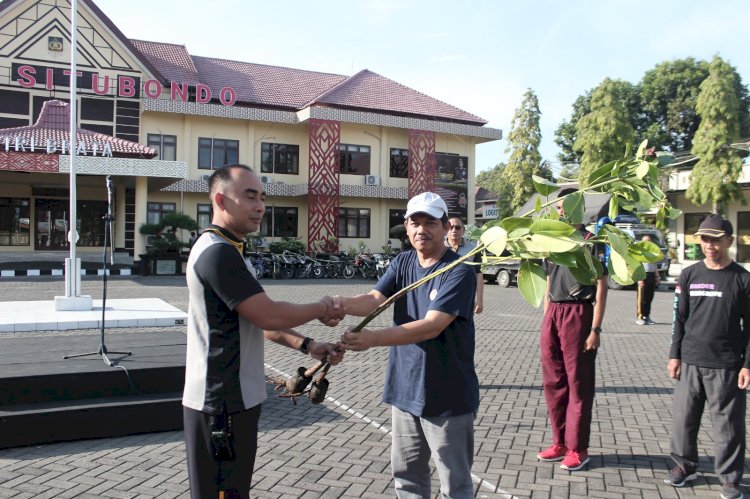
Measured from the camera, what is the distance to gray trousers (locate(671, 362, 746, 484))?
13.8 feet

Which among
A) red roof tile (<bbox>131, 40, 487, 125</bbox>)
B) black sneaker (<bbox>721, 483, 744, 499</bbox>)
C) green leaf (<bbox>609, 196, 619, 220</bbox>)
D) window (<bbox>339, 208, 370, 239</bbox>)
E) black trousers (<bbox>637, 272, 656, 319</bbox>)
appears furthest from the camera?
window (<bbox>339, 208, 370, 239</bbox>)

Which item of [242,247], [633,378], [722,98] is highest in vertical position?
[722,98]

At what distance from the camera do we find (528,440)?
17.7ft

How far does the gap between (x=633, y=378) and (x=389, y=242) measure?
26.7 metres

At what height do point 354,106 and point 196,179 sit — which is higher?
point 354,106

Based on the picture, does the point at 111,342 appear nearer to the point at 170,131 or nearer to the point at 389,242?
the point at 170,131

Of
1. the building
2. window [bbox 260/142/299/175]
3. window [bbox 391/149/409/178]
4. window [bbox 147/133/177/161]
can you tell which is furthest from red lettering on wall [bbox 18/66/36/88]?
window [bbox 391/149/409/178]

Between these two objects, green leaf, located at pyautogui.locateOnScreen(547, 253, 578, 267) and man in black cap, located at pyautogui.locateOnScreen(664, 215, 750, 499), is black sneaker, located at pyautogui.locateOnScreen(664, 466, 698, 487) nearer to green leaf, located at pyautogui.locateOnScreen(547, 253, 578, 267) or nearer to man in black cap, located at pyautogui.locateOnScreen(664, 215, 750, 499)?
man in black cap, located at pyautogui.locateOnScreen(664, 215, 750, 499)

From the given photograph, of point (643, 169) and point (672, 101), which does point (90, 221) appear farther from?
point (672, 101)

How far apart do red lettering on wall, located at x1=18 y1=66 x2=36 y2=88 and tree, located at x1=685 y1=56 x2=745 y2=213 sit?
31.9m

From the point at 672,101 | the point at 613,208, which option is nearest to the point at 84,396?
the point at 613,208

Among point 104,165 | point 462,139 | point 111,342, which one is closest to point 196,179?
point 104,165

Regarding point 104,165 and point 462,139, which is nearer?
point 104,165

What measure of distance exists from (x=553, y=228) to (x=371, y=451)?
3069mm
